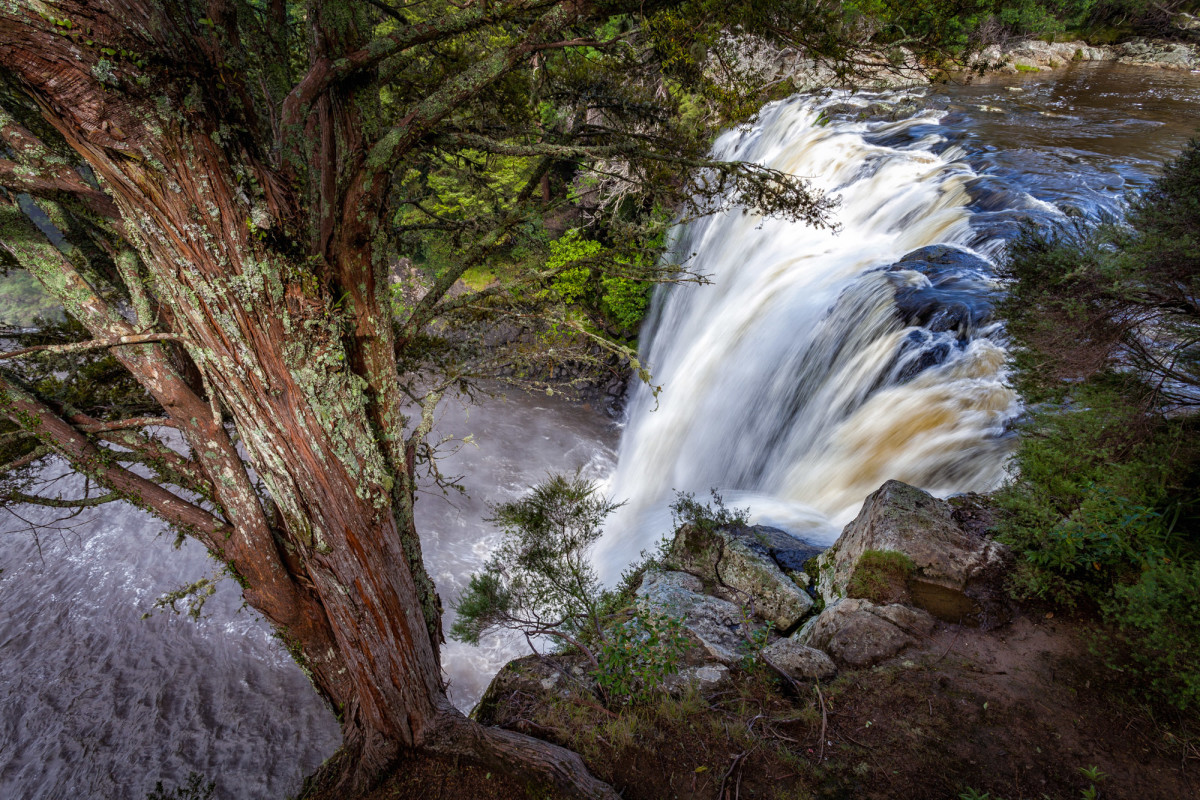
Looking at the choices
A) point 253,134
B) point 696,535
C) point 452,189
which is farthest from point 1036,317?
point 452,189

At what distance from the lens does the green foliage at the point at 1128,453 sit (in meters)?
3.32

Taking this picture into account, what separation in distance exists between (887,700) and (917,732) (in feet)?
1.00

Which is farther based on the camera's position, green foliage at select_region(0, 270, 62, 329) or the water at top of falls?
green foliage at select_region(0, 270, 62, 329)

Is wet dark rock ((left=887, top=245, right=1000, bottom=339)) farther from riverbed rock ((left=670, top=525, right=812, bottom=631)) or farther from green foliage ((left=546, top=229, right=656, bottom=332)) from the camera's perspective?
green foliage ((left=546, top=229, right=656, bottom=332))

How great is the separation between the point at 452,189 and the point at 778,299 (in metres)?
10.6

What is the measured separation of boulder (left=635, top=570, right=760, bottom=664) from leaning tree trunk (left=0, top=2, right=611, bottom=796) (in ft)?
5.70

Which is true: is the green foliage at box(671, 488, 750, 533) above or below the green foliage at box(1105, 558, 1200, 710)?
below

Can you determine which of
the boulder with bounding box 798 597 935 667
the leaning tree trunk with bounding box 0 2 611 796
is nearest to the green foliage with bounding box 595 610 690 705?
the leaning tree trunk with bounding box 0 2 611 796

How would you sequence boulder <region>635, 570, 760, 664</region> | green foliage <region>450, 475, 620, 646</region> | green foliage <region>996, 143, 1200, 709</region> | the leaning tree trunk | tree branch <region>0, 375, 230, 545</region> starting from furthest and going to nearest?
green foliage <region>450, 475, 620, 646</region>, boulder <region>635, 570, 760, 664</region>, green foliage <region>996, 143, 1200, 709</region>, tree branch <region>0, 375, 230, 545</region>, the leaning tree trunk

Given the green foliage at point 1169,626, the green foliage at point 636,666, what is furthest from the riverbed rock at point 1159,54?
the green foliage at point 636,666

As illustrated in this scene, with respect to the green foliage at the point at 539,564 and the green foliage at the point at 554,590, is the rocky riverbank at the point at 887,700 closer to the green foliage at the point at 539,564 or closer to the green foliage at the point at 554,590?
the green foliage at the point at 554,590

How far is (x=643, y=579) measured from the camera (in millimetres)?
6270

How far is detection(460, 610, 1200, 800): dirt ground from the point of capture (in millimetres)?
3135

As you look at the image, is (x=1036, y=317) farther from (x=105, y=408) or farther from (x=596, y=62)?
(x=105, y=408)
